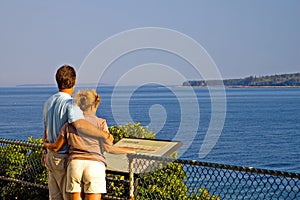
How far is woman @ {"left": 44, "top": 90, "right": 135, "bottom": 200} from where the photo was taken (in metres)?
4.44

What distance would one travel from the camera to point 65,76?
15.0 feet

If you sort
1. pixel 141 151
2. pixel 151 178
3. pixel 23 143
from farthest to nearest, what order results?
pixel 23 143
pixel 151 178
pixel 141 151

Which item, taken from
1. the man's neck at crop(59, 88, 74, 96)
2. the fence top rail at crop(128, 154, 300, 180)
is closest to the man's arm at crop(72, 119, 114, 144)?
the man's neck at crop(59, 88, 74, 96)

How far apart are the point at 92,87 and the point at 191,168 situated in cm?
159

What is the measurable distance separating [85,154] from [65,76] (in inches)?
29.4

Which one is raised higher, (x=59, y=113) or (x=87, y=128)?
(x=59, y=113)

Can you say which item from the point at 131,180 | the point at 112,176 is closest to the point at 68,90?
the point at 131,180

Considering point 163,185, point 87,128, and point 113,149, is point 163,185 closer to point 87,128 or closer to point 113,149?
point 113,149

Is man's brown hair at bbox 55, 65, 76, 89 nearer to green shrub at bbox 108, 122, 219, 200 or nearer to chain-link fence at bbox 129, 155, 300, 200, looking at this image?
chain-link fence at bbox 129, 155, 300, 200

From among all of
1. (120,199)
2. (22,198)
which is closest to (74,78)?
(120,199)

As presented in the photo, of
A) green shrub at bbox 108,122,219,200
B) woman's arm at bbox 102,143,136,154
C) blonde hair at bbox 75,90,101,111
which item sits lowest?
green shrub at bbox 108,122,219,200

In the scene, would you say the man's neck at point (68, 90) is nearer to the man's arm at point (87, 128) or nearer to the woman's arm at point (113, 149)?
the man's arm at point (87, 128)

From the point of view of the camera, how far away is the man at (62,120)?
14.6ft

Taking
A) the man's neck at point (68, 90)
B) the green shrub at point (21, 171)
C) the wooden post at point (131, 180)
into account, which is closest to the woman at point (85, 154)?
the man's neck at point (68, 90)
